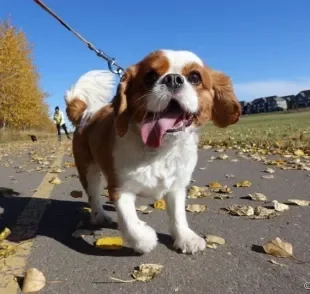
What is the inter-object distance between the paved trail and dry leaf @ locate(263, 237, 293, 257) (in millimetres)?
54

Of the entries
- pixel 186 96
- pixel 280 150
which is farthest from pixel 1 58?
pixel 186 96

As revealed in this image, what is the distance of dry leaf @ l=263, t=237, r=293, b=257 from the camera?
282 centimetres

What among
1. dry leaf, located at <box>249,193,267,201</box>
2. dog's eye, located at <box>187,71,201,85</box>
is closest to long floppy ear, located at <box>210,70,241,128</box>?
dog's eye, located at <box>187,71,201,85</box>

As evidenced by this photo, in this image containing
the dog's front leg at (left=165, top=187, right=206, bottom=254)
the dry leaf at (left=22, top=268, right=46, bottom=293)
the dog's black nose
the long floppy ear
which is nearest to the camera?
the dry leaf at (left=22, top=268, right=46, bottom=293)

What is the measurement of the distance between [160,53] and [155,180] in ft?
3.04

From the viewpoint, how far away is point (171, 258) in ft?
9.59

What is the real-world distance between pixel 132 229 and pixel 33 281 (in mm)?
766

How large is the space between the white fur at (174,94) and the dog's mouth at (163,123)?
0.05 metres

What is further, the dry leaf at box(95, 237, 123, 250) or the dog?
the dry leaf at box(95, 237, 123, 250)

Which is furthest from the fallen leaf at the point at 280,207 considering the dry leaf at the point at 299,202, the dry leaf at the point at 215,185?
the dry leaf at the point at 215,185

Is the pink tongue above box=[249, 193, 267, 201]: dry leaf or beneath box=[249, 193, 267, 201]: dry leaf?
above

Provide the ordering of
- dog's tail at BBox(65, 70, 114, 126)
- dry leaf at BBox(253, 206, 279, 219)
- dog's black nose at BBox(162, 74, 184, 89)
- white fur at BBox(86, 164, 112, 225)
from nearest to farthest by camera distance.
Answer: dog's black nose at BBox(162, 74, 184, 89), dry leaf at BBox(253, 206, 279, 219), white fur at BBox(86, 164, 112, 225), dog's tail at BBox(65, 70, 114, 126)

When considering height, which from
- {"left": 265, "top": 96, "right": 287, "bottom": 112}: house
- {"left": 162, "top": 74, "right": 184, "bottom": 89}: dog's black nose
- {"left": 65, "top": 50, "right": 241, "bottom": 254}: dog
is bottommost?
{"left": 265, "top": 96, "right": 287, "bottom": 112}: house

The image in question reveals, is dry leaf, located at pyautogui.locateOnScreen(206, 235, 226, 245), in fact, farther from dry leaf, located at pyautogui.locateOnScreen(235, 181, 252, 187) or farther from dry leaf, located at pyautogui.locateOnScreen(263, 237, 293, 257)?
dry leaf, located at pyautogui.locateOnScreen(235, 181, 252, 187)
